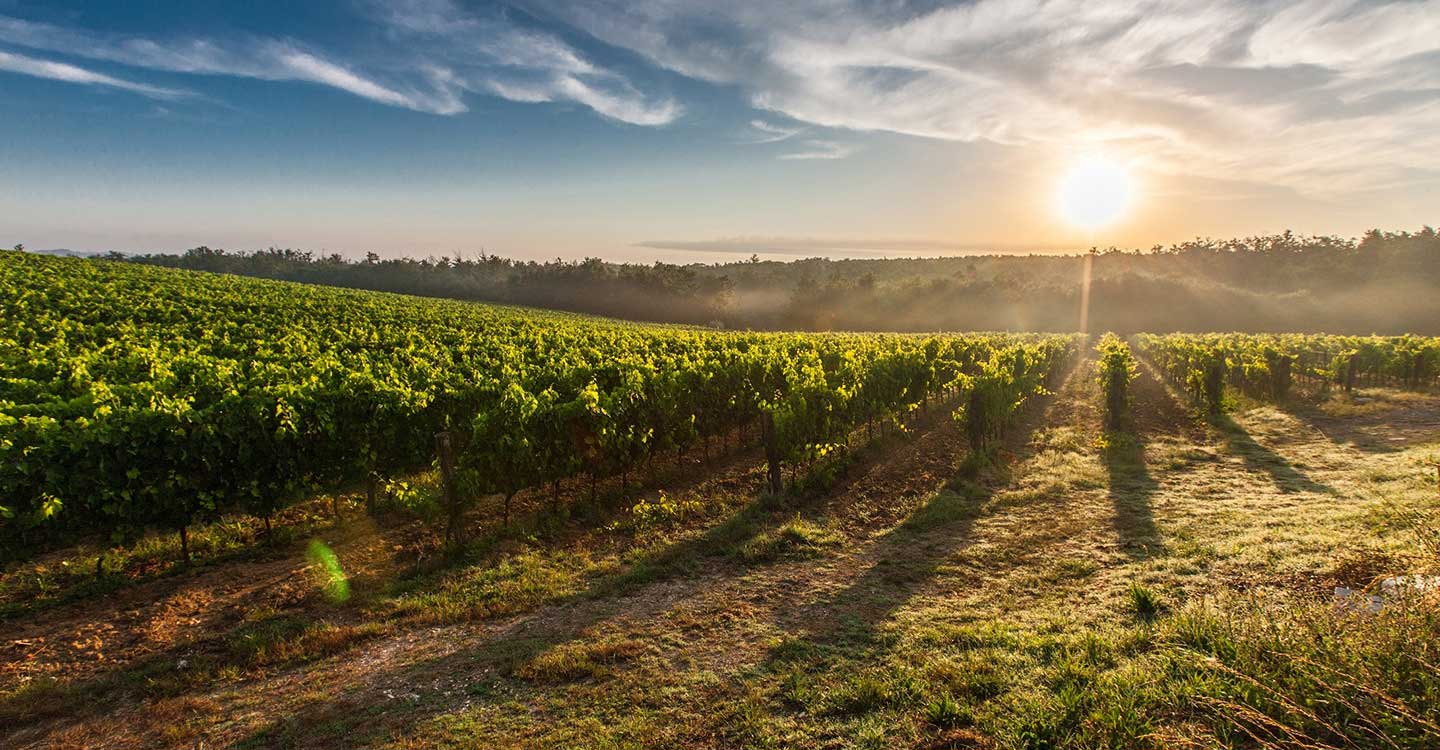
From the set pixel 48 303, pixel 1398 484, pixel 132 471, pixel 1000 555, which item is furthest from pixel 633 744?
pixel 48 303

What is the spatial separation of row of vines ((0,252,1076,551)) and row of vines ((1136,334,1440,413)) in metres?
6.26

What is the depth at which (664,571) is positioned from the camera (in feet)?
28.8

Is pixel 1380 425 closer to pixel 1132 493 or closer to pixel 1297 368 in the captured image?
pixel 1297 368

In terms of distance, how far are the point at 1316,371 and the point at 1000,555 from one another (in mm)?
26741

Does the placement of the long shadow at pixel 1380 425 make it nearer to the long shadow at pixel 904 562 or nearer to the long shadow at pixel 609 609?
the long shadow at pixel 904 562

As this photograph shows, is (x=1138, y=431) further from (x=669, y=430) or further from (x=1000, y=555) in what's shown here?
(x=669, y=430)

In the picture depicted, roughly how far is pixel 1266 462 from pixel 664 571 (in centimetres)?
1546

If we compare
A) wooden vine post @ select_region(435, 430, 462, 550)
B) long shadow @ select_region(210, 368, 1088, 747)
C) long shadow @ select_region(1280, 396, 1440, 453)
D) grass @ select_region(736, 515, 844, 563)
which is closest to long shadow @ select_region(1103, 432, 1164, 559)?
long shadow @ select_region(210, 368, 1088, 747)

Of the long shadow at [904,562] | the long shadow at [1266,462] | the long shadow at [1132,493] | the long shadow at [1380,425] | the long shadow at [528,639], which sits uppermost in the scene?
the long shadow at [1380,425]

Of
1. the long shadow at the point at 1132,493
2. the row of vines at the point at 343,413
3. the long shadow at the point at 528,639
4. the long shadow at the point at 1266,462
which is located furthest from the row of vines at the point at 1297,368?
the long shadow at the point at 528,639

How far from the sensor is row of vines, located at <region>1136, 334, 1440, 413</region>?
72.9ft

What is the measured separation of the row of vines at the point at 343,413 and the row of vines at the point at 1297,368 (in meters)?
6.26

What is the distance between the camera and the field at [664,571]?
5059 millimetres

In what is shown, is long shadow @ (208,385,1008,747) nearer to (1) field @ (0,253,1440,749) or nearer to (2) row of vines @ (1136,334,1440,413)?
(1) field @ (0,253,1440,749)
